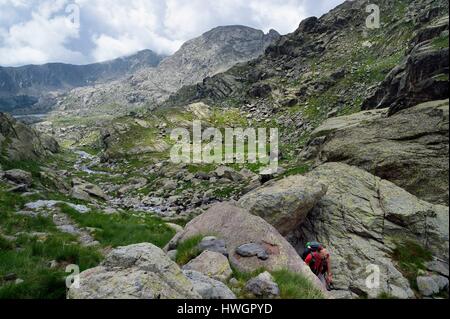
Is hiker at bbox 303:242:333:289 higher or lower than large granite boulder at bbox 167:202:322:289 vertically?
lower

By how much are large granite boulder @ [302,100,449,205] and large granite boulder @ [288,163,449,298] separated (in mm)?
614

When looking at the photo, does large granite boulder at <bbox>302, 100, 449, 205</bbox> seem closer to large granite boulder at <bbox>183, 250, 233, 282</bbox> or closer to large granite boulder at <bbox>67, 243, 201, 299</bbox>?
large granite boulder at <bbox>183, 250, 233, 282</bbox>

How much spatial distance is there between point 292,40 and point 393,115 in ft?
538

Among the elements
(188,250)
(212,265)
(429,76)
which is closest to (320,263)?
(212,265)

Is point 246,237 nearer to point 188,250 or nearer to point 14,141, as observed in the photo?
point 188,250

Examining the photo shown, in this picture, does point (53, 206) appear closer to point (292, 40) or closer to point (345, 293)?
point (345, 293)

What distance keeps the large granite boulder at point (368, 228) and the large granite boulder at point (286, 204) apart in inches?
32.2

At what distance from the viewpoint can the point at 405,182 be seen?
16.5 m

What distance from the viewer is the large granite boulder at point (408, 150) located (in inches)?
587

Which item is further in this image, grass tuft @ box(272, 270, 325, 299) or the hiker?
the hiker

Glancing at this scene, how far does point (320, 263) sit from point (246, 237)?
316 cm

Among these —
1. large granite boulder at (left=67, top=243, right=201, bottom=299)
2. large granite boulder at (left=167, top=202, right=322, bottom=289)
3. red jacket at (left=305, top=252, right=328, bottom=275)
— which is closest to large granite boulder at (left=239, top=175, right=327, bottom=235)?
large granite boulder at (left=167, top=202, right=322, bottom=289)

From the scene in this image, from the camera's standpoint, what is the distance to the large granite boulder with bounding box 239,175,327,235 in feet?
50.7

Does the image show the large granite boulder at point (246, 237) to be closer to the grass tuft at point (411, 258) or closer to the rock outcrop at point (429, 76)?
the grass tuft at point (411, 258)
